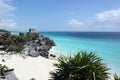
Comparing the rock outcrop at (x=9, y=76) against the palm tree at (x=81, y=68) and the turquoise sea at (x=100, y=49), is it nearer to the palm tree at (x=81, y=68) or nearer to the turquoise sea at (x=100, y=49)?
the turquoise sea at (x=100, y=49)

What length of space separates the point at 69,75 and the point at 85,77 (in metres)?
0.83

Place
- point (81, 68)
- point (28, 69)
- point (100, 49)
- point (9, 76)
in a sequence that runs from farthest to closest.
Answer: point (100, 49), point (28, 69), point (9, 76), point (81, 68)

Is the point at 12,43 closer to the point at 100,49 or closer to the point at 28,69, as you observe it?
the point at 28,69

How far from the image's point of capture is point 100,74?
40.9ft

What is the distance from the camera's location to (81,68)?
12.1 meters

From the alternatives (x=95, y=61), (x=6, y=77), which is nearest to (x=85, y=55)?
(x=95, y=61)

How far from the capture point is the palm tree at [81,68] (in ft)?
40.3

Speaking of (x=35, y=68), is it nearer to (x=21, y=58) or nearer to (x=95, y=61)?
(x=21, y=58)

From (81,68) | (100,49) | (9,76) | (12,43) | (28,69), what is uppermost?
(81,68)

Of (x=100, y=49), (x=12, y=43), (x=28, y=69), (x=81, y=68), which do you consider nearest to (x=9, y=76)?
(x=28, y=69)

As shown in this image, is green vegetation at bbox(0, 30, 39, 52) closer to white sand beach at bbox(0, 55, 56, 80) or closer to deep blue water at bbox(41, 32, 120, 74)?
white sand beach at bbox(0, 55, 56, 80)

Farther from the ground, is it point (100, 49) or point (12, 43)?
point (12, 43)

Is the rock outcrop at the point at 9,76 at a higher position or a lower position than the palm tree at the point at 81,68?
lower

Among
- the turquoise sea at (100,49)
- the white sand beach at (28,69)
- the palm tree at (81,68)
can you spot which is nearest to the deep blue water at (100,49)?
the turquoise sea at (100,49)
